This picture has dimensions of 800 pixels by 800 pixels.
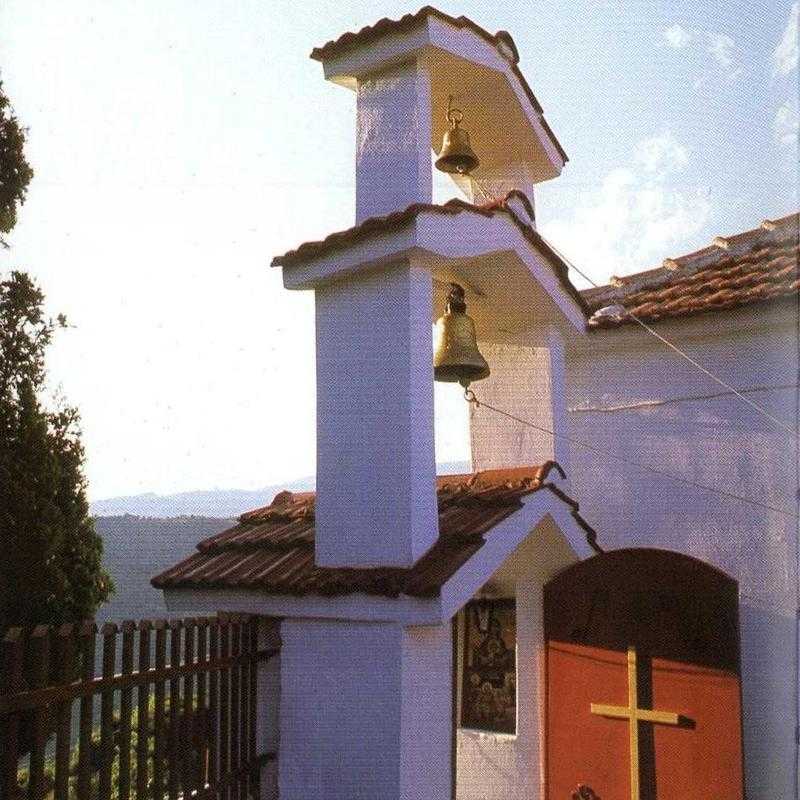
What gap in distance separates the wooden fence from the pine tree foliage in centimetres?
412

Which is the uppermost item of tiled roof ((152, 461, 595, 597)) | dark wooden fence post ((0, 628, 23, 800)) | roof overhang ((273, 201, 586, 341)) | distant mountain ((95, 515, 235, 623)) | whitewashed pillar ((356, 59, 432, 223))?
whitewashed pillar ((356, 59, 432, 223))

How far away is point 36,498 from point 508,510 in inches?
211

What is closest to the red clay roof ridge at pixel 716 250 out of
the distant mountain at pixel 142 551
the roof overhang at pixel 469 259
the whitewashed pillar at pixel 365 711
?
the roof overhang at pixel 469 259

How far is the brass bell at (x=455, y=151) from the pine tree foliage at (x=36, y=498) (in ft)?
16.4

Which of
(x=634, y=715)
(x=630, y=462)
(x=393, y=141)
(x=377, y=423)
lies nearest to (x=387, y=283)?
(x=377, y=423)

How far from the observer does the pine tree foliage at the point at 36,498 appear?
7.82 meters

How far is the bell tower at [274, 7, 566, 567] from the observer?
4422 mm

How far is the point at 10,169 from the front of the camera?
334 inches

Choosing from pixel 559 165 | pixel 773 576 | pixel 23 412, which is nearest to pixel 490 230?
pixel 559 165

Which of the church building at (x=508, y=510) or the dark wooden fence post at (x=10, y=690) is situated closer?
the dark wooden fence post at (x=10, y=690)

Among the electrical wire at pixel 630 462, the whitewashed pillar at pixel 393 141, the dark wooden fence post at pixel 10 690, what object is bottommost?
the dark wooden fence post at pixel 10 690

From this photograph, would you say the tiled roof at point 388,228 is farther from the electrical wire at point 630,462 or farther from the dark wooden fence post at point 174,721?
the dark wooden fence post at point 174,721

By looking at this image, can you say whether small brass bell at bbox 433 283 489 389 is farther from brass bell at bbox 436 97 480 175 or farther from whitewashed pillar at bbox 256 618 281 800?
whitewashed pillar at bbox 256 618 281 800

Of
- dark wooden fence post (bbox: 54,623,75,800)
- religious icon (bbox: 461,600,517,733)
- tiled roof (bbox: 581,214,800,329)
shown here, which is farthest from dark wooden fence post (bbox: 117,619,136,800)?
tiled roof (bbox: 581,214,800,329)
